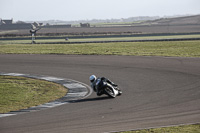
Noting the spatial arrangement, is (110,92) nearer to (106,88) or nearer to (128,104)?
(106,88)

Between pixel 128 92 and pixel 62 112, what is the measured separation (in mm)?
5066

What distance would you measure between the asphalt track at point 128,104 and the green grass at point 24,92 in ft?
6.76

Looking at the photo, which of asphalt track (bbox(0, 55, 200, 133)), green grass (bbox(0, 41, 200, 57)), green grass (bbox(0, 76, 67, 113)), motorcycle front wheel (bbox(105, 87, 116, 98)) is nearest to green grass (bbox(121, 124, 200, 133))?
asphalt track (bbox(0, 55, 200, 133))

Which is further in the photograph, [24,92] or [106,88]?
[24,92]

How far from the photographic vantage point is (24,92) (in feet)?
70.0

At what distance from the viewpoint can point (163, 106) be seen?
16156 mm

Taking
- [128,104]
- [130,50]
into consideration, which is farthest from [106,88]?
[130,50]

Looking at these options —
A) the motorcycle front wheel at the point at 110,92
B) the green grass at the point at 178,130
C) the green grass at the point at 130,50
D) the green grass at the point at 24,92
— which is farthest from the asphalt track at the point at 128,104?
the green grass at the point at 130,50

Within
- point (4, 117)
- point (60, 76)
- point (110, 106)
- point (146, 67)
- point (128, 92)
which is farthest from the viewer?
point (146, 67)

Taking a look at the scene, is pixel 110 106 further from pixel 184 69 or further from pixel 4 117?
pixel 184 69

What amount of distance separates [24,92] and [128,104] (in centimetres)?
703

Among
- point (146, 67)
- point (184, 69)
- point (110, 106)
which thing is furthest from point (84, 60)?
point (110, 106)

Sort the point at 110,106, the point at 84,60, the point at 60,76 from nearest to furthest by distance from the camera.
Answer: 1. the point at 110,106
2. the point at 60,76
3. the point at 84,60

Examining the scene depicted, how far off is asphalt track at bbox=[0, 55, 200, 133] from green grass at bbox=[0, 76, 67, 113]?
206 cm
